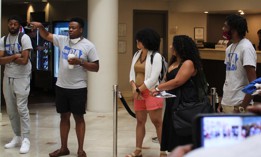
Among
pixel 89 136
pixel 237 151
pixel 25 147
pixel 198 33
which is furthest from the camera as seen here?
pixel 198 33

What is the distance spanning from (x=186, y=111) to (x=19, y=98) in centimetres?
247

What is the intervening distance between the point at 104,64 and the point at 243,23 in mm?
5156

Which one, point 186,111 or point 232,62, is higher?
point 232,62

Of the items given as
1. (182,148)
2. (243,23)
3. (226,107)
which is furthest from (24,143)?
(182,148)

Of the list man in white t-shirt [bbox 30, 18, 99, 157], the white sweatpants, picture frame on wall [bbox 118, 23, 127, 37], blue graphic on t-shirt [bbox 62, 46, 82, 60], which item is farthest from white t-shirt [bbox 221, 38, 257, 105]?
picture frame on wall [bbox 118, 23, 127, 37]

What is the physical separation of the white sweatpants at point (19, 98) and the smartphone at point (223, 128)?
4479mm

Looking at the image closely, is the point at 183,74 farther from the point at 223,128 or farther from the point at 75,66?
the point at 223,128

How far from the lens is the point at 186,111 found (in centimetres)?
379

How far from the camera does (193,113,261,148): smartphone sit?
1.14m

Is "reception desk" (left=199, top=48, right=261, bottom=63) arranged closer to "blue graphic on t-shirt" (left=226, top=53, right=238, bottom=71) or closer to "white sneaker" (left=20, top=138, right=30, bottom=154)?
"white sneaker" (left=20, top=138, right=30, bottom=154)

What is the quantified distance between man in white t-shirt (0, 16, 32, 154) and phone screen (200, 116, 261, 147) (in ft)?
14.6

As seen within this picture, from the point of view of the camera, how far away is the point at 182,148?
1131 mm

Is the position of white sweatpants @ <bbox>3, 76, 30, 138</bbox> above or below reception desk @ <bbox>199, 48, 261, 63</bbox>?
below

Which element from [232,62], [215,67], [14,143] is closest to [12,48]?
[14,143]
